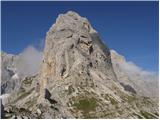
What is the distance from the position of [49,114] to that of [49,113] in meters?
2.88

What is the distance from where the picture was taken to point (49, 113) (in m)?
156

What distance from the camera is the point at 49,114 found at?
504 ft
